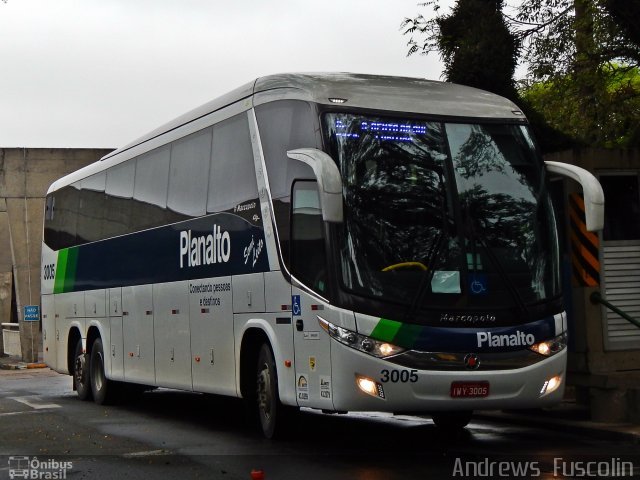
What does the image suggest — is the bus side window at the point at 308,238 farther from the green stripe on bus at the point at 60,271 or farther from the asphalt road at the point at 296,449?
the green stripe on bus at the point at 60,271

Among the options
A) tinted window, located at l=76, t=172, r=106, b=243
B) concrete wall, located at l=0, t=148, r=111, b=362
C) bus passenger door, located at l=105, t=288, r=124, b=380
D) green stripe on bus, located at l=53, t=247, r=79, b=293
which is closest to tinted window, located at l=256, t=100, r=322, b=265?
bus passenger door, located at l=105, t=288, r=124, b=380

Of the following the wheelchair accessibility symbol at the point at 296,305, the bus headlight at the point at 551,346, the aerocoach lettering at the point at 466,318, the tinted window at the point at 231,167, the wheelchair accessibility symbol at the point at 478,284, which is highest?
the tinted window at the point at 231,167

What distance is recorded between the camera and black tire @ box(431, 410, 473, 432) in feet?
43.5

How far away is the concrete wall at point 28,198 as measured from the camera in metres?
38.1

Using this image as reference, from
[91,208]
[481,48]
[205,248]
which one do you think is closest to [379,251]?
[205,248]

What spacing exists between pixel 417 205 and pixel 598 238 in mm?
3723

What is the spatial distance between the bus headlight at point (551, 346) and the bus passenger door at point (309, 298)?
202 cm

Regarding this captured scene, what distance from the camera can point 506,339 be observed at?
37.0ft

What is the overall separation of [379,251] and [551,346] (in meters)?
1.96

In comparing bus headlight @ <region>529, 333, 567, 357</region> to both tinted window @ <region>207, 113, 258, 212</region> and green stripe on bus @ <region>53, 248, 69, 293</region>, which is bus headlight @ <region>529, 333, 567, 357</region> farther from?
→ green stripe on bus @ <region>53, 248, 69, 293</region>

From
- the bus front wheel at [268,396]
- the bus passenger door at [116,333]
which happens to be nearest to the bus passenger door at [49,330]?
the bus passenger door at [116,333]

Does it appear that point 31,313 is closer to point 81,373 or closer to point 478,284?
point 81,373

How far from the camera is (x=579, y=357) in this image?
14.1 m

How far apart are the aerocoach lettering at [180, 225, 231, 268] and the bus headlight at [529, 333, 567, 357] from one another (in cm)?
392
